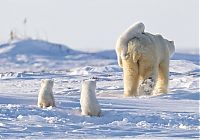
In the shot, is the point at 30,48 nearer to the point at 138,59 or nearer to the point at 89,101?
the point at 138,59

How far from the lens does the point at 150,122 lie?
825cm

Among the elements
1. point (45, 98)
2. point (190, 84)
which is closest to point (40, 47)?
point (190, 84)

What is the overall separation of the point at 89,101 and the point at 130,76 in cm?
295

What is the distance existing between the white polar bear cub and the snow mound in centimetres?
5520

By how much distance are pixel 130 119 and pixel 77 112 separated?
91 cm

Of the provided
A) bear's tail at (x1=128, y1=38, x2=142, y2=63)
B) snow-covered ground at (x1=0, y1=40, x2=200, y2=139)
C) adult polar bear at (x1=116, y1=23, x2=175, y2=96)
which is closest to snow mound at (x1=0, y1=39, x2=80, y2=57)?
adult polar bear at (x1=116, y1=23, x2=175, y2=96)

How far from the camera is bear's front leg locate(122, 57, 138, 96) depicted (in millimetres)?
11703

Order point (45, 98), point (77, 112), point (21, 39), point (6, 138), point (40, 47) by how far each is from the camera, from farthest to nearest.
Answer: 1. point (40, 47)
2. point (21, 39)
3. point (45, 98)
4. point (77, 112)
5. point (6, 138)

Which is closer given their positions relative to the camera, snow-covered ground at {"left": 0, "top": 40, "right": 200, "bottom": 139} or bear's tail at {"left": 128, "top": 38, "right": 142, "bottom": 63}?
snow-covered ground at {"left": 0, "top": 40, "right": 200, "bottom": 139}

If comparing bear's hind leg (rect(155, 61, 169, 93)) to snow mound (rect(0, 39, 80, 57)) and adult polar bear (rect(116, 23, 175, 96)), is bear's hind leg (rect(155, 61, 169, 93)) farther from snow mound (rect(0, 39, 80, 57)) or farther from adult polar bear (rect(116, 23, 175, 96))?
snow mound (rect(0, 39, 80, 57))

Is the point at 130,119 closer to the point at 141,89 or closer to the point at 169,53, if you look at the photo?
the point at 141,89

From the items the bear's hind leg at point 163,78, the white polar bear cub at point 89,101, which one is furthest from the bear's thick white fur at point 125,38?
the white polar bear cub at point 89,101

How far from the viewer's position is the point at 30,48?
6712 centimetres

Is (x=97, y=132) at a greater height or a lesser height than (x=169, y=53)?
lesser
